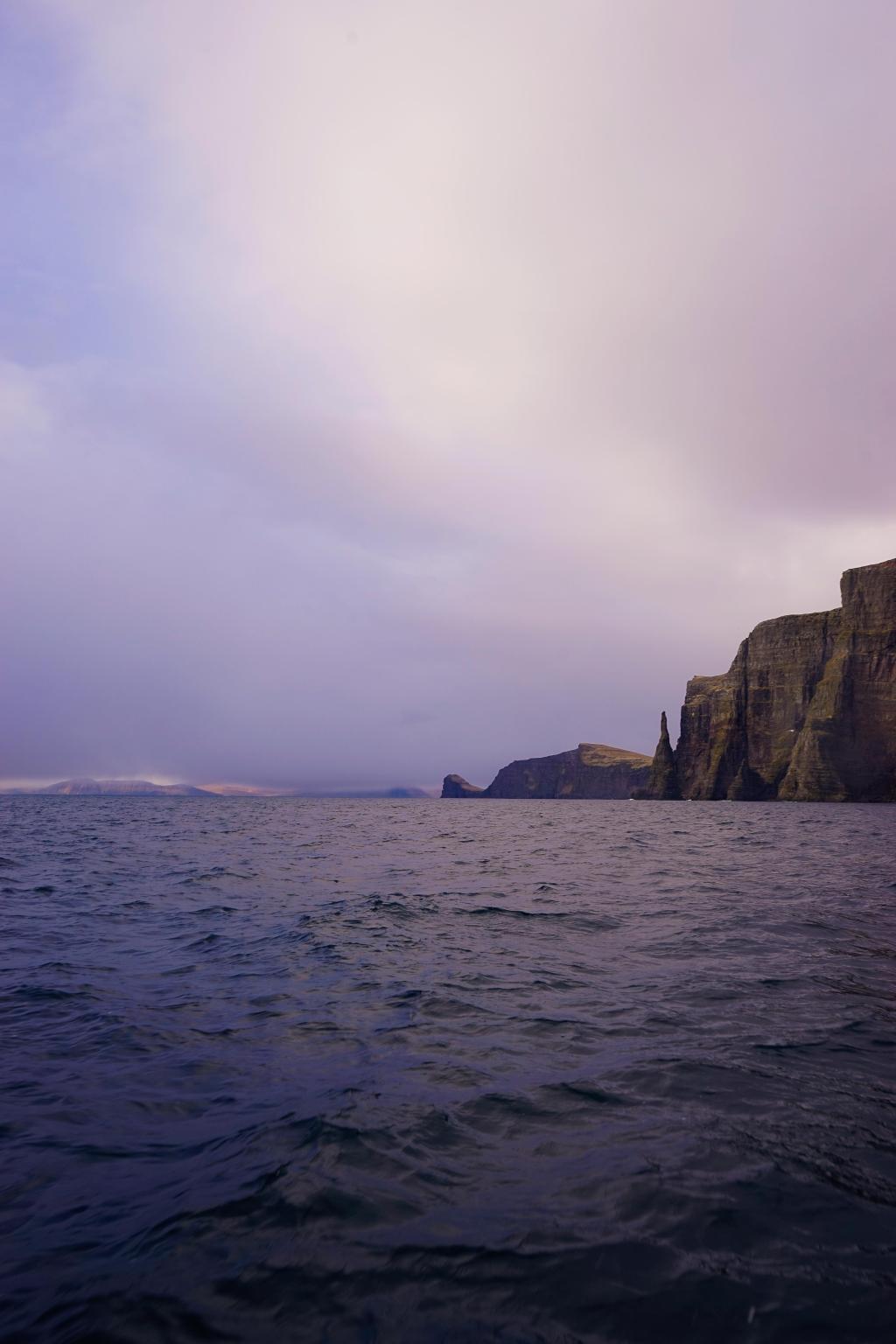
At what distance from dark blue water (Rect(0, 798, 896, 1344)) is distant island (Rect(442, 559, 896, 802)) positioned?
133821 millimetres

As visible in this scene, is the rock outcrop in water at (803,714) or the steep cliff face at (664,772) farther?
the steep cliff face at (664,772)

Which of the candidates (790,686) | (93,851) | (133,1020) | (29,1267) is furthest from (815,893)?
(790,686)

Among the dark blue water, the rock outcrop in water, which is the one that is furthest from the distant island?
the dark blue water

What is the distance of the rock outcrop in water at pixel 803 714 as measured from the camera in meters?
129

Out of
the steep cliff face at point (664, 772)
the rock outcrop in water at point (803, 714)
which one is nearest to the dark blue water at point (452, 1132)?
the rock outcrop in water at point (803, 714)

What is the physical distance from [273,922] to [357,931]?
2.40 m

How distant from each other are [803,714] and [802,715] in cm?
33

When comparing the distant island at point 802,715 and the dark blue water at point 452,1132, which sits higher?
the distant island at point 802,715

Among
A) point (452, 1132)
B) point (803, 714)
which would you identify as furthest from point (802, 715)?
point (452, 1132)

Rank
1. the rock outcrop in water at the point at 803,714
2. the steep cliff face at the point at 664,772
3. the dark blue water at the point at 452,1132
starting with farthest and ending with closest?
1. the steep cliff face at the point at 664,772
2. the rock outcrop in water at the point at 803,714
3. the dark blue water at the point at 452,1132

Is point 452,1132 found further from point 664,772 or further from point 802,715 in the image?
point 664,772

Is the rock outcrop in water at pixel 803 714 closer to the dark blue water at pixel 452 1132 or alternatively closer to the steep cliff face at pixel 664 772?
the steep cliff face at pixel 664 772

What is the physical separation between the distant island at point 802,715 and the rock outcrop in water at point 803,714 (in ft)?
0.64

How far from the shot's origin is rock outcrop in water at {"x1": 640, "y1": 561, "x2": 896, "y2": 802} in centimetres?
12925
